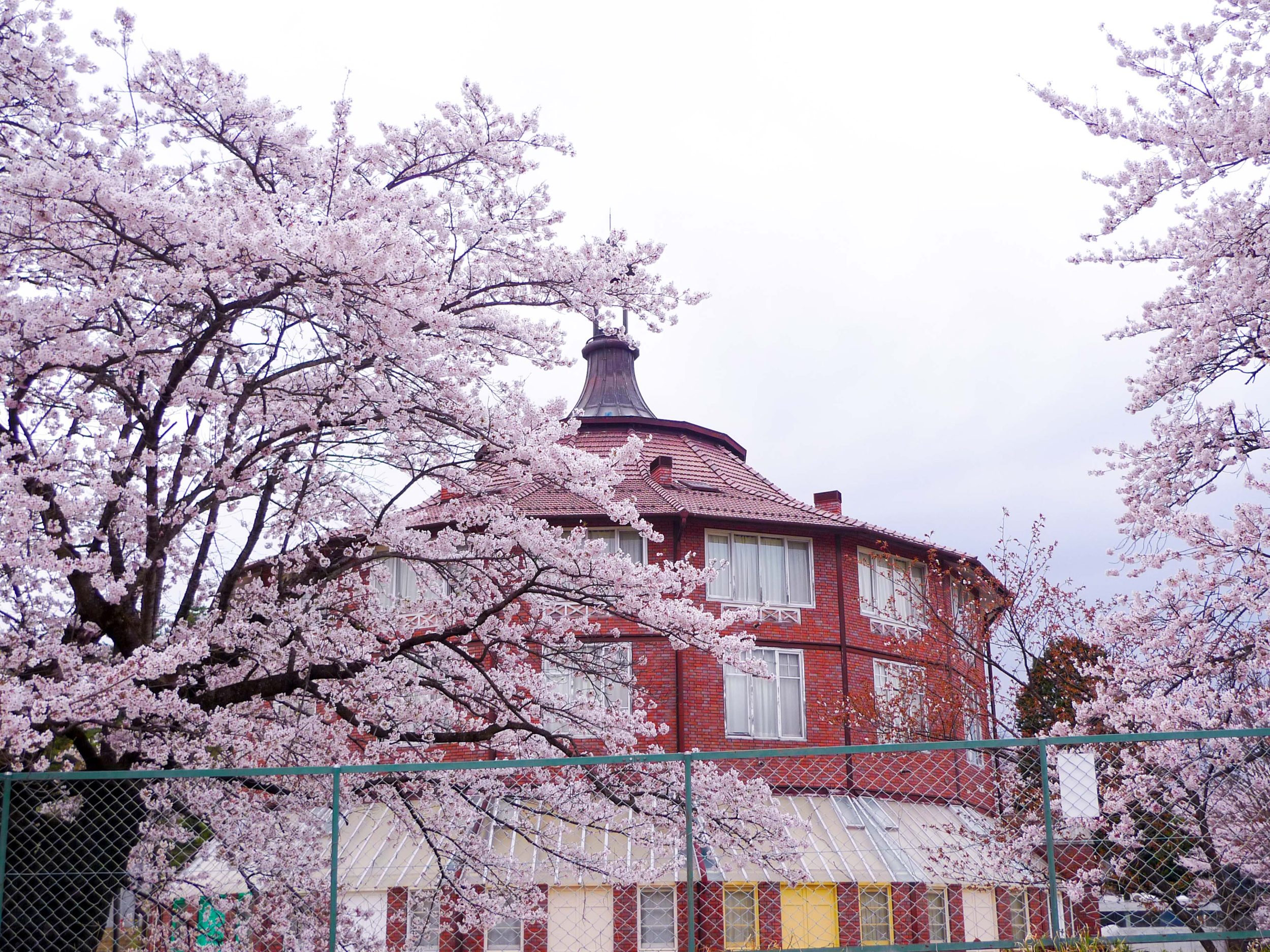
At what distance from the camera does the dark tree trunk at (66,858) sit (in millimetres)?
9477

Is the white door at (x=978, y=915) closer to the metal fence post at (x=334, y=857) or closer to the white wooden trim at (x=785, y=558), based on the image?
the white wooden trim at (x=785, y=558)

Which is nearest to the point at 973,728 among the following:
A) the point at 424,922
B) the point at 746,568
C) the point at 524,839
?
the point at 746,568

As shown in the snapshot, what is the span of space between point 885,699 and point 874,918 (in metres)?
5.62

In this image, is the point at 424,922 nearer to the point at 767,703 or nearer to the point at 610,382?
the point at 767,703

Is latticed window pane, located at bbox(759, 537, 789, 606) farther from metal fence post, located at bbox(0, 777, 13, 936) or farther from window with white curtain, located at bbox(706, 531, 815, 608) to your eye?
metal fence post, located at bbox(0, 777, 13, 936)

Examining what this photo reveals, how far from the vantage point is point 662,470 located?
92.4ft

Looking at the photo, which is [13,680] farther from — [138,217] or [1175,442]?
[1175,442]

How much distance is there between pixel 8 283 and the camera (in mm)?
10242

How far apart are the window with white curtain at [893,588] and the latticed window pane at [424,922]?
12.2m

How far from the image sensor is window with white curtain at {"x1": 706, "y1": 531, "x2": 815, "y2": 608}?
26422 millimetres

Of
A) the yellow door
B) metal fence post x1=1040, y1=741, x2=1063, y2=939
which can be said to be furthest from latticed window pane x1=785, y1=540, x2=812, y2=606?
metal fence post x1=1040, y1=741, x2=1063, y2=939

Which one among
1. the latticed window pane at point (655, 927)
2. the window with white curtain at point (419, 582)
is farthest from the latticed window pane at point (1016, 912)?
the window with white curtain at point (419, 582)

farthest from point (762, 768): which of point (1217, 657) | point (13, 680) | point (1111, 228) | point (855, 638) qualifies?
point (13, 680)

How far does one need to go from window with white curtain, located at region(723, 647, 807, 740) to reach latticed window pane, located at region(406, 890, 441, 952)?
25.1ft
